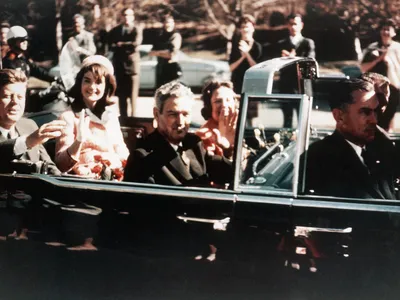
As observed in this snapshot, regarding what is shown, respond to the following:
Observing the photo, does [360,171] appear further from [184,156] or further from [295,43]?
[184,156]

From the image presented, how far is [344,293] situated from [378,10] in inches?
59.5

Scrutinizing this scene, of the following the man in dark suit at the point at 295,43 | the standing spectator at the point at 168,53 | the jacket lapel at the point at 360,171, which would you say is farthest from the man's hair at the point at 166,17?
the jacket lapel at the point at 360,171

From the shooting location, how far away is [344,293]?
360 centimetres

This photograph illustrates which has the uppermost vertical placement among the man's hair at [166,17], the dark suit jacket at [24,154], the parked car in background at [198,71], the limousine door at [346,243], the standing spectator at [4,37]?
the man's hair at [166,17]

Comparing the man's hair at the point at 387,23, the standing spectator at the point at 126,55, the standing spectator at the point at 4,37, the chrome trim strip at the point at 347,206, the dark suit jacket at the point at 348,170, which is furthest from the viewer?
the standing spectator at the point at 4,37

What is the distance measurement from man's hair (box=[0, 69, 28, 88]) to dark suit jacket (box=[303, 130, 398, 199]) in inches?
69.9

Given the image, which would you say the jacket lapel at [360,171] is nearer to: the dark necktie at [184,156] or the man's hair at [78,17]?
the dark necktie at [184,156]

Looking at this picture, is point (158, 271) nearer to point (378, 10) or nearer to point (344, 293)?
point (344, 293)

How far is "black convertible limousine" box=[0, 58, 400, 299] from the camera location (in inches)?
138

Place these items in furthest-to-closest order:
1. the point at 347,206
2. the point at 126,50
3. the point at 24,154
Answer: the point at 24,154 < the point at 126,50 < the point at 347,206

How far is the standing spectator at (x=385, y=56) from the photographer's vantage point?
368cm

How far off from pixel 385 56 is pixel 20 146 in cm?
214

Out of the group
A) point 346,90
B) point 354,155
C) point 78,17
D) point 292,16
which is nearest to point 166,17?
point 78,17

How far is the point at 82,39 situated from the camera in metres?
4.01
